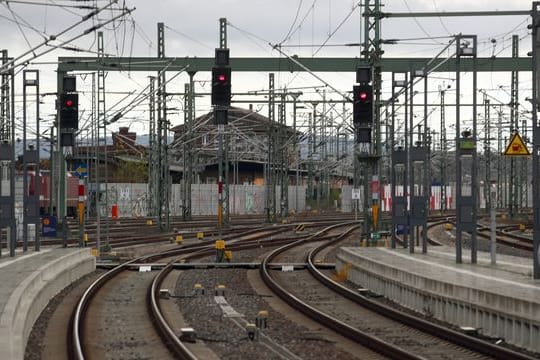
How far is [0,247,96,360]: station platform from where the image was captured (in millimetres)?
13656

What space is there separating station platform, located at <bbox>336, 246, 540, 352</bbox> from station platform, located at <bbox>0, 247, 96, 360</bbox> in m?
6.95

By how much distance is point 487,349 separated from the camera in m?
14.1

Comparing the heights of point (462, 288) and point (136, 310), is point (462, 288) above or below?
above

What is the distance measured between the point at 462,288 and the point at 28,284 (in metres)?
8.37

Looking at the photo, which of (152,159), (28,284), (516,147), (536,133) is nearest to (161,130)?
(152,159)

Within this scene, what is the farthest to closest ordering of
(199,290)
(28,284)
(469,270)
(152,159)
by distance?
(152,159), (199,290), (469,270), (28,284)

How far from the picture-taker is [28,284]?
20.0 meters

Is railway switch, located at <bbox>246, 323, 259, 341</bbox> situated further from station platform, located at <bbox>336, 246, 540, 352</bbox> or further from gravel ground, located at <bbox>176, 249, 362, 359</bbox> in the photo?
station platform, located at <bbox>336, 246, 540, 352</bbox>

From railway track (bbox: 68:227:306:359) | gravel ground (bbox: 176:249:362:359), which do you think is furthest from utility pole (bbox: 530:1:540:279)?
railway track (bbox: 68:227:306:359)

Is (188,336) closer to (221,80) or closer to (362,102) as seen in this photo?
(221,80)

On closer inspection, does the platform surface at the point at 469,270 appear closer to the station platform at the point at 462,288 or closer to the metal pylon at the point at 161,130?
the station platform at the point at 462,288

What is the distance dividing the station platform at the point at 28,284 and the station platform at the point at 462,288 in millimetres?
6950

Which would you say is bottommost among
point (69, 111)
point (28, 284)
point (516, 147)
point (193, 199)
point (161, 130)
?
point (28, 284)

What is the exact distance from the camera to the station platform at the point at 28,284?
1366 cm
